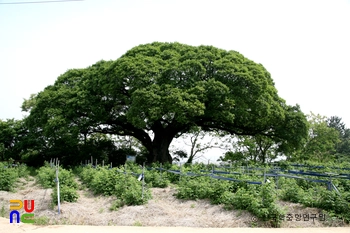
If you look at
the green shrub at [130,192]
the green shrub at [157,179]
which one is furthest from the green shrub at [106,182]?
the green shrub at [157,179]

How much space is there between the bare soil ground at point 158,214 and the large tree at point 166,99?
7.60m

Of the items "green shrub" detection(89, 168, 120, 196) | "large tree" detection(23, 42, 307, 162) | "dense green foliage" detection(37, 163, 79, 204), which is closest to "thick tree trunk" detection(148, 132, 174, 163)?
"large tree" detection(23, 42, 307, 162)

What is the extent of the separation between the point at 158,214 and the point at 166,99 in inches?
386

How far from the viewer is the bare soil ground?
862cm

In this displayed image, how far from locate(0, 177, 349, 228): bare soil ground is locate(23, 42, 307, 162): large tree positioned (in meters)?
7.60

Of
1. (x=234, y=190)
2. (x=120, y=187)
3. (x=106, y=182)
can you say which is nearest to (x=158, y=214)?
(x=120, y=187)

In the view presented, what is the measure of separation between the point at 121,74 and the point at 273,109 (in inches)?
381

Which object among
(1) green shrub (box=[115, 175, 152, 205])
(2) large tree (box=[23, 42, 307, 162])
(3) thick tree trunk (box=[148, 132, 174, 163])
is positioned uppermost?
(2) large tree (box=[23, 42, 307, 162])

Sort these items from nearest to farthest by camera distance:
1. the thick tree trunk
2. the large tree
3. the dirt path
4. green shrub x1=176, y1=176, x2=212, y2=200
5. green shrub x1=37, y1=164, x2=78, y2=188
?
the dirt path < green shrub x1=176, y1=176, x2=212, y2=200 < green shrub x1=37, y1=164, x2=78, y2=188 < the large tree < the thick tree trunk

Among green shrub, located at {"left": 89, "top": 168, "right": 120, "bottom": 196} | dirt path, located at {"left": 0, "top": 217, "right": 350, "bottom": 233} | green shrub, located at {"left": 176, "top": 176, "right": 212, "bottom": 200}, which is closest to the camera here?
dirt path, located at {"left": 0, "top": 217, "right": 350, "bottom": 233}

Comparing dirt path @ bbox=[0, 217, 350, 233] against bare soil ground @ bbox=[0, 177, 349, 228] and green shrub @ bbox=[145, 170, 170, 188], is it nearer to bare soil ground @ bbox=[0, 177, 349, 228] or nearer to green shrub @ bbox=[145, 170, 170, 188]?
bare soil ground @ bbox=[0, 177, 349, 228]

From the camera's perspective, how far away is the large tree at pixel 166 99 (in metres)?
19.4

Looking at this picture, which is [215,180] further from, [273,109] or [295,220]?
[273,109]

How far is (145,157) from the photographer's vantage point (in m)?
29.7
